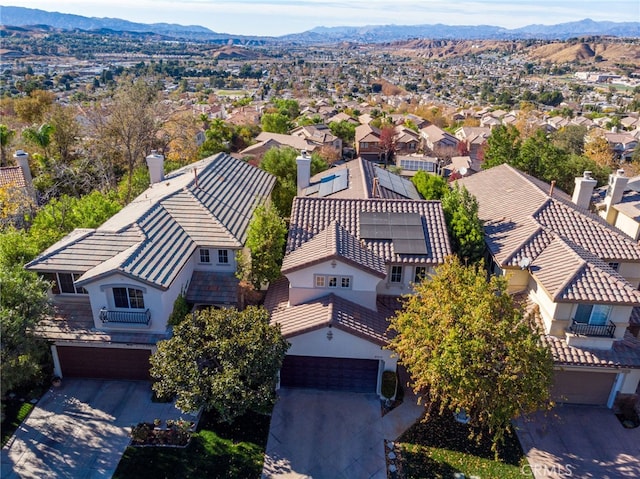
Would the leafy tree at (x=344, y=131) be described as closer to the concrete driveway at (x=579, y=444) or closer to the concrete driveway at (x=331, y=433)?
the concrete driveway at (x=331, y=433)

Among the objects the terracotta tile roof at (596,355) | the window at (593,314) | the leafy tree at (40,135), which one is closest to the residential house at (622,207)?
the terracotta tile roof at (596,355)

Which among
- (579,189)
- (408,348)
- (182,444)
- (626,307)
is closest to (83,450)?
(182,444)

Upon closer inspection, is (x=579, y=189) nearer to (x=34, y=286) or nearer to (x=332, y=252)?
(x=332, y=252)

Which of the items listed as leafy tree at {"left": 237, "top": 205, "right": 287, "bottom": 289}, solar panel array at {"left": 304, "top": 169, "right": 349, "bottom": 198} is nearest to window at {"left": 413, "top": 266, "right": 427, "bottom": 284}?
leafy tree at {"left": 237, "top": 205, "right": 287, "bottom": 289}

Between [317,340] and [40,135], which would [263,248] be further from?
[40,135]

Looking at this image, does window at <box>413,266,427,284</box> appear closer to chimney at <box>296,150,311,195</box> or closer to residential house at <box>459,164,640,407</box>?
residential house at <box>459,164,640,407</box>

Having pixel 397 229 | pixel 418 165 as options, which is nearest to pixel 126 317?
pixel 397 229
